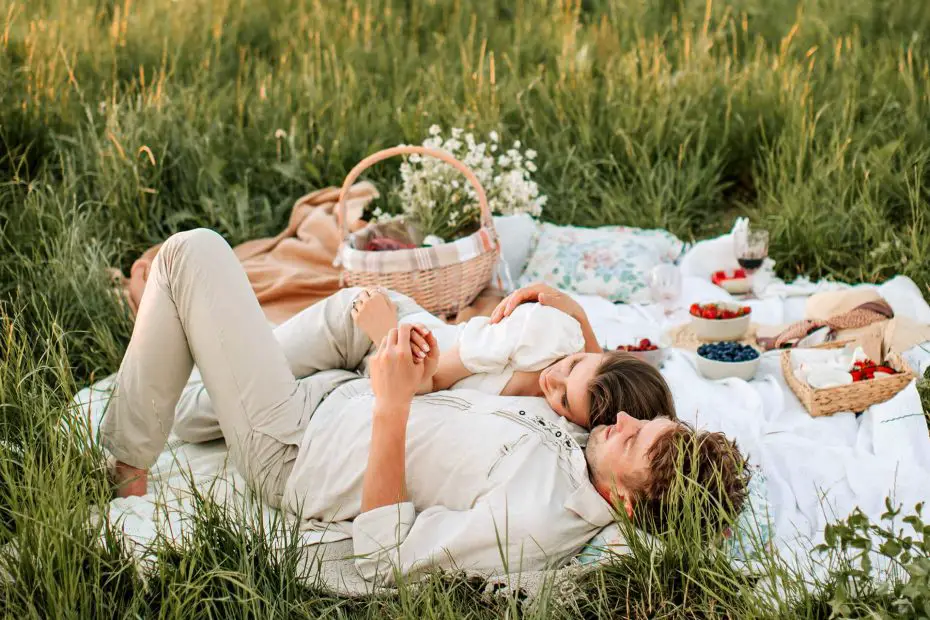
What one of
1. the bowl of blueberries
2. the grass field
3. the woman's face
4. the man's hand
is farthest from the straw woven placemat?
the man's hand

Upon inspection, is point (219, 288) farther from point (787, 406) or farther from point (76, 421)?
point (787, 406)

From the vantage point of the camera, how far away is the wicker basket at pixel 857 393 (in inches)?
124

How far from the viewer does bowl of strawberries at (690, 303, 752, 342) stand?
3.79 meters

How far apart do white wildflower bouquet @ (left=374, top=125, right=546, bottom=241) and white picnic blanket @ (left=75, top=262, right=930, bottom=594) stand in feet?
3.65

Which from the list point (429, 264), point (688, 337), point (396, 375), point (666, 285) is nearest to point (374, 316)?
point (396, 375)

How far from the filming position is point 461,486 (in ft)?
7.97

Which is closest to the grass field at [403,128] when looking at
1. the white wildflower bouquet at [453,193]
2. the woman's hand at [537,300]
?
the white wildflower bouquet at [453,193]

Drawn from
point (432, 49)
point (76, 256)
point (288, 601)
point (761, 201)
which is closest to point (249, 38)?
point (432, 49)

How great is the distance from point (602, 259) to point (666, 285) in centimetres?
38

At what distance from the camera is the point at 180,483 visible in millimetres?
2775

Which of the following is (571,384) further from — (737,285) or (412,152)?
(737,285)

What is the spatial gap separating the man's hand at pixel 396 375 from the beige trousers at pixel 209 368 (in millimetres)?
424

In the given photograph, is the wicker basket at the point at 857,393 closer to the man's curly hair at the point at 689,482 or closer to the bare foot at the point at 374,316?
the man's curly hair at the point at 689,482

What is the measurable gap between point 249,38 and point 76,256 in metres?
3.53
